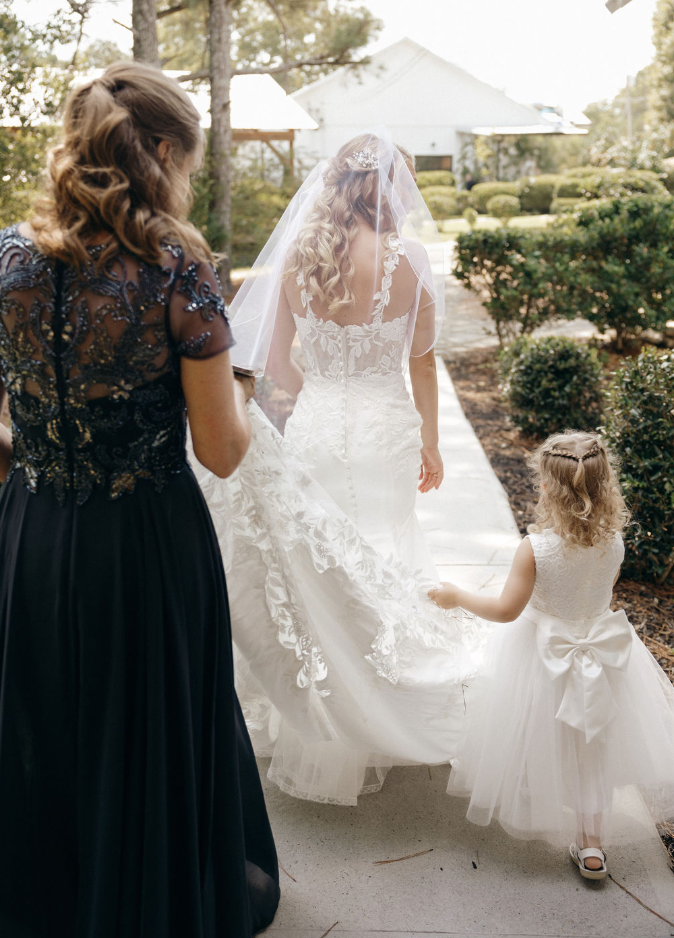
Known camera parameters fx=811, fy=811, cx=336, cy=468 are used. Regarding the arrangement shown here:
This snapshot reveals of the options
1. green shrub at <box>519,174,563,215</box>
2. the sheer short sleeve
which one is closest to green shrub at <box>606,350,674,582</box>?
the sheer short sleeve

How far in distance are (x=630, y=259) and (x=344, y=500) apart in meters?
6.97

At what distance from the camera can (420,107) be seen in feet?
127

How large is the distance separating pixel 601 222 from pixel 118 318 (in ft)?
27.4

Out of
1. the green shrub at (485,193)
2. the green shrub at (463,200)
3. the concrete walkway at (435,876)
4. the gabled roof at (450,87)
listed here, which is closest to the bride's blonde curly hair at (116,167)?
the concrete walkway at (435,876)

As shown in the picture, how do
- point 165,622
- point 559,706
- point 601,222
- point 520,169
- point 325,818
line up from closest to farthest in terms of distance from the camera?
point 165,622
point 559,706
point 325,818
point 601,222
point 520,169

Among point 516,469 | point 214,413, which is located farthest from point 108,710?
point 516,469

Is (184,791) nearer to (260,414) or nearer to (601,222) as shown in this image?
(260,414)

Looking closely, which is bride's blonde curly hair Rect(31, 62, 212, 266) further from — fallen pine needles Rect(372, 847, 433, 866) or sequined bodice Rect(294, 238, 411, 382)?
fallen pine needles Rect(372, 847, 433, 866)

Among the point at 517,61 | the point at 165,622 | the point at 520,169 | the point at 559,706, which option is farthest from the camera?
the point at 517,61

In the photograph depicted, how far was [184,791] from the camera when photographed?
185cm

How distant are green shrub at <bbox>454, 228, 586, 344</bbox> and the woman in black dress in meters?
7.44

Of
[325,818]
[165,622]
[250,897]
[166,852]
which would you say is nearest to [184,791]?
[166,852]

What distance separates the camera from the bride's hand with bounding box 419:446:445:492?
3.44 meters

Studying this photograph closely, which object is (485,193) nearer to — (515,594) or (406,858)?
(515,594)
